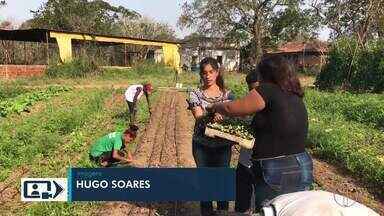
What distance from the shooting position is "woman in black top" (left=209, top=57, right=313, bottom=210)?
12.3ft

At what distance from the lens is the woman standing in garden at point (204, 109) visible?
4.98 metres

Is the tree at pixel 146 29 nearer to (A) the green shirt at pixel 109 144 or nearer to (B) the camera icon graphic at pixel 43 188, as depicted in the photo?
(A) the green shirt at pixel 109 144

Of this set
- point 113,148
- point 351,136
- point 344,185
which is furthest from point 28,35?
point 344,185

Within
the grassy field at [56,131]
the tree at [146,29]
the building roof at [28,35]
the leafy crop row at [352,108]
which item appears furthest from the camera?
the tree at [146,29]

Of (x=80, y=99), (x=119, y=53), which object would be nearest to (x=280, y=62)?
(x=80, y=99)

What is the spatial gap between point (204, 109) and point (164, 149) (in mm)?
5207

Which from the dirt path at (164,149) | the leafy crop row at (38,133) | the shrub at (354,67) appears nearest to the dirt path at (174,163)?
the dirt path at (164,149)

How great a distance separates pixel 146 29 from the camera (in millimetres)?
60719

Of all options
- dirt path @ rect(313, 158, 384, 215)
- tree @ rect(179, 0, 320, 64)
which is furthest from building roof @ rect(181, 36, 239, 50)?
dirt path @ rect(313, 158, 384, 215)

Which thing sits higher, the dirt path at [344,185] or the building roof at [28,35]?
the building roof at [28,35]

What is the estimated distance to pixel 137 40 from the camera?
35594mm

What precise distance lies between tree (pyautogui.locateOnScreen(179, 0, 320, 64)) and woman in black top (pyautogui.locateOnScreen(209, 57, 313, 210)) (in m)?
41.9

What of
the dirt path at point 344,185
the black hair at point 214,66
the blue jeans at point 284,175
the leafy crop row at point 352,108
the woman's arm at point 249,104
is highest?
the black hair at point 214,66

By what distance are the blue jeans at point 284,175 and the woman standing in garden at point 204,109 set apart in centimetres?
108
